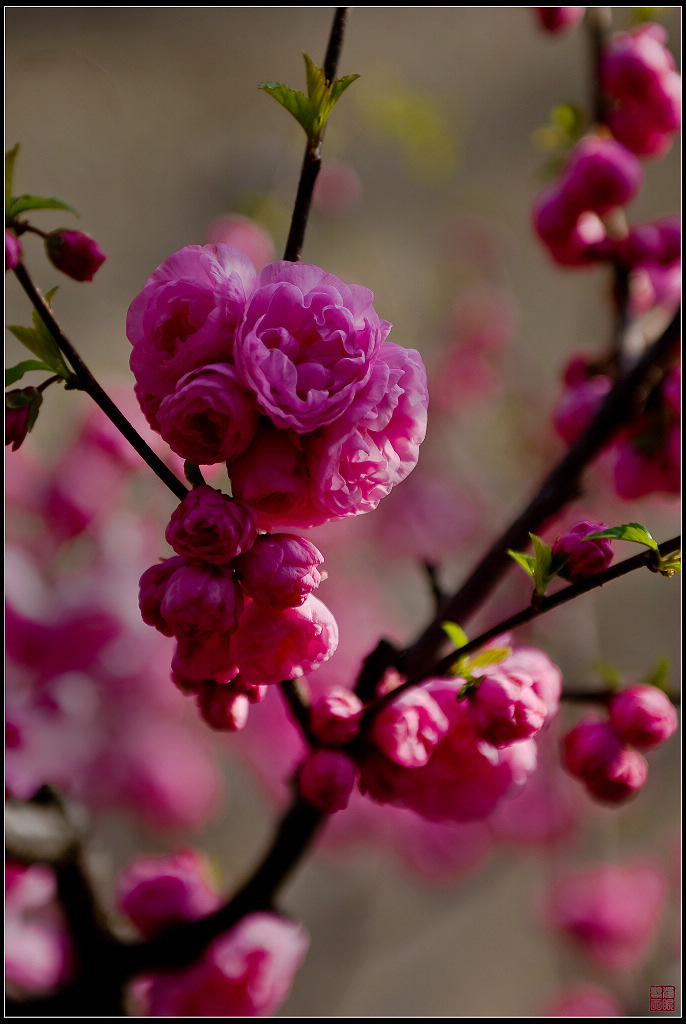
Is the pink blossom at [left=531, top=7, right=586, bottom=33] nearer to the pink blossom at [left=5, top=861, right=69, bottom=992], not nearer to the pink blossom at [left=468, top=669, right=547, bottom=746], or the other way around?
the pink blossom at [left=468, top=669, right=547, bottom=746]

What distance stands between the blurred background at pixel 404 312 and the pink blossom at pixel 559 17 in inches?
3.0

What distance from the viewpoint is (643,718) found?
516 millimetres

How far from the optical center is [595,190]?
703 millimetres

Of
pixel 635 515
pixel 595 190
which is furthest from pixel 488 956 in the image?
pixel 595 190

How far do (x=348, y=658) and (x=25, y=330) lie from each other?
1.00 m

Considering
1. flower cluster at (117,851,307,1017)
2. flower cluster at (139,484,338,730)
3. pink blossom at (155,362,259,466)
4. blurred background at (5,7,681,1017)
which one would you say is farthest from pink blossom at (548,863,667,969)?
pink blossom at (155,362,259,466)

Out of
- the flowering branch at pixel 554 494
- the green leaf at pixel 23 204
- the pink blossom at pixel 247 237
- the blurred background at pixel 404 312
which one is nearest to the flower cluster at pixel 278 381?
the green leaf at pixel 23 204

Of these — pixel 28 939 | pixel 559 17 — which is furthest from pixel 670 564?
pixel 28 939

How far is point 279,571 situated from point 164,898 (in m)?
0.42

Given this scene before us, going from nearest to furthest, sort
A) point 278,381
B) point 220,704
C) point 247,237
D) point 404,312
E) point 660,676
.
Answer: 1. point 278,381
2. point 220,704
3. point 660,676
4. point 247,237
5. point 404,312

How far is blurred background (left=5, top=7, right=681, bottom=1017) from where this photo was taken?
4.24 feet

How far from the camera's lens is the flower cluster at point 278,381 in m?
0.35

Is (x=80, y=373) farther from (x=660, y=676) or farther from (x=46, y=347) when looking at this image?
(x=660, y=676)

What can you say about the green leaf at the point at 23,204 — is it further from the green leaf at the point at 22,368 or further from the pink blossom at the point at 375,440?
the pink blossom at the point at 375,440
